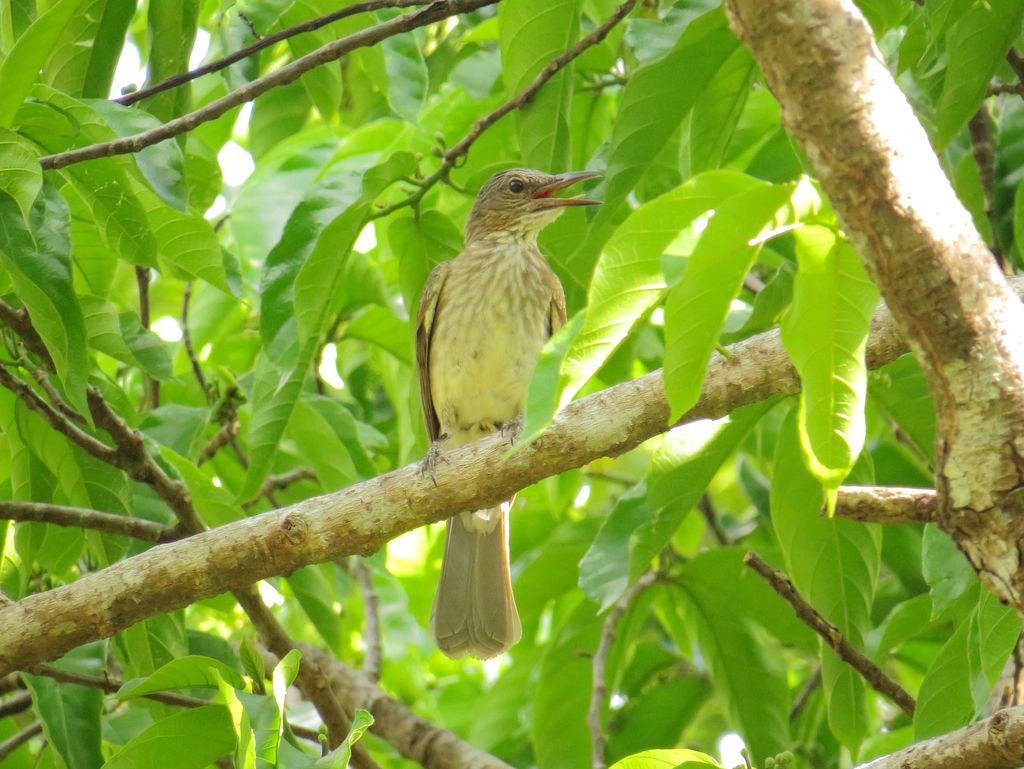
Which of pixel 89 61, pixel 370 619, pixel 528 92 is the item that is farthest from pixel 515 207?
pixel 89 61

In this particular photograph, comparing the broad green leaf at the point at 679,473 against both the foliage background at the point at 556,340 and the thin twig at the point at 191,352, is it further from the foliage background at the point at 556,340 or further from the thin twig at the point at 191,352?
the thin twig at the point at 191,352

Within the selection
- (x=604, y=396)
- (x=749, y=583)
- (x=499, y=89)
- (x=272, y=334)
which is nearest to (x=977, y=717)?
(x=604, y=396)

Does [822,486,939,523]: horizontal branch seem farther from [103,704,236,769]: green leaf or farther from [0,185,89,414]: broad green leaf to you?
[0,185,89,414]: broad green leaf

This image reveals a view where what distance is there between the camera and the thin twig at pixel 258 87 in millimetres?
2938

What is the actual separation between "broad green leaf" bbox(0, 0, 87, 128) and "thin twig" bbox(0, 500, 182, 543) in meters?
Answer: 1.13

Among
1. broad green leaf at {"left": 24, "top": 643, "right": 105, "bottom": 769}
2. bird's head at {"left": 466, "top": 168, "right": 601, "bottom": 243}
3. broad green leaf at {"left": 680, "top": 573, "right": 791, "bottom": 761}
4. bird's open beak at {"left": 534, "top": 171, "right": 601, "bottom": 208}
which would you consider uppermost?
bird's open beak at {"left": 534, "top": 171, "right": 601, "bottom": 208}

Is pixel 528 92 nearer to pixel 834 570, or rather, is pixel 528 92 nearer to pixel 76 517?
pixel 834 570

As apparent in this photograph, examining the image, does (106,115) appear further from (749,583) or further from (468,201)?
(749,583)

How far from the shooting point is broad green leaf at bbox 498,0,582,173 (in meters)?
3.60

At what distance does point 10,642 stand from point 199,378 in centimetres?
179

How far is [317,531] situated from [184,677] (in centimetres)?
49

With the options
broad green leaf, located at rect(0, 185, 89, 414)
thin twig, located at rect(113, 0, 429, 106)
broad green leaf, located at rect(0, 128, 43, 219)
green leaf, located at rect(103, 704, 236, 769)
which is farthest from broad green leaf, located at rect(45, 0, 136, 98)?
green leaf, located at rect(103, 704, 236, 769)

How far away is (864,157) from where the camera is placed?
1704 millimetres

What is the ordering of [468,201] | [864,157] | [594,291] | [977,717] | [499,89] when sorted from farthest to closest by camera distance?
1. [468,201]
2. [499,89]
3. [977,717]
4. [594,291]
5. [864,157]
